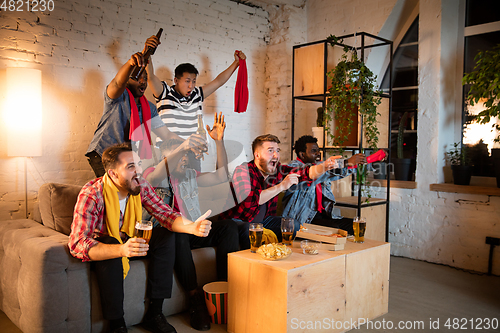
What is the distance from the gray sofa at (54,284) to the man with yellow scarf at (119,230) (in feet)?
0.22

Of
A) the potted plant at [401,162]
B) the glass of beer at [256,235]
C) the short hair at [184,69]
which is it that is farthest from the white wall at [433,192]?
the glass of beer at [256,235]

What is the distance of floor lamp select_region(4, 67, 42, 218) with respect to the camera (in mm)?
2736

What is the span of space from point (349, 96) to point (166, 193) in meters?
1.84

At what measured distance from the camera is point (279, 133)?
4.50m

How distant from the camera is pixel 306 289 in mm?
1934

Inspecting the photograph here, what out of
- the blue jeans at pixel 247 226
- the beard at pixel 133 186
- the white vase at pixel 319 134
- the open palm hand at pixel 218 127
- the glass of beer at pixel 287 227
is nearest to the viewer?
the beard at pixel 133 186

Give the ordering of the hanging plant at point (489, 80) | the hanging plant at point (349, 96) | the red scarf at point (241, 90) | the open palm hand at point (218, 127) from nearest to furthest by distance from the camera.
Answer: the open palm hand at point (218, 127), the hanging plant at point (489, 80), the hanging plant at point (349, 96), the red scarf at point (241, 90)

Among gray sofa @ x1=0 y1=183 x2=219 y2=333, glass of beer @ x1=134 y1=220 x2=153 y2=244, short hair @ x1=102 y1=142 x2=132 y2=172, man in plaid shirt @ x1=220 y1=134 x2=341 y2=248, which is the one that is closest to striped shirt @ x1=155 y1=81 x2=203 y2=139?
man in plaid shirt @ x1=220 y1=134 x2=341 y2=248

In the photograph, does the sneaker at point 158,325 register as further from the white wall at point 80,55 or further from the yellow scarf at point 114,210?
the white wall at point 80,55

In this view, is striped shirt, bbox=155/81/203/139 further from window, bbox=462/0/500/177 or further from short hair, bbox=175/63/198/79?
window, bbox=462/0/500/177

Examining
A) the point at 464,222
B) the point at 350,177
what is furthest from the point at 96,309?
the point at 464,222

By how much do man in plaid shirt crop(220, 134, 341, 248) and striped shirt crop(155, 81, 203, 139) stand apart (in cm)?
79

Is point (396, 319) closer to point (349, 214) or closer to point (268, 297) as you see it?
point (268, 297)

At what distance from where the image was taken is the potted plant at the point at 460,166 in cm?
357
